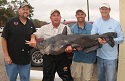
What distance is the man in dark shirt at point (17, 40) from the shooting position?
5.36 meters

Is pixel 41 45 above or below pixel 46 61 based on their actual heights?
above

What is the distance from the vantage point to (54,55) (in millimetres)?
5383

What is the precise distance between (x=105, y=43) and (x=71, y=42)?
677 mm

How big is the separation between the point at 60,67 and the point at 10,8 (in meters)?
56.2

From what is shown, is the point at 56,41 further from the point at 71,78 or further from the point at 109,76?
the point at 109,76

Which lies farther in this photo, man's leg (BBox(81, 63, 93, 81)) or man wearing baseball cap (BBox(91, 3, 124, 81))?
man's leg (BBox(81, 63, 93, 81))

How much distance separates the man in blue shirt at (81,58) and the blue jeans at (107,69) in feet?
0.66

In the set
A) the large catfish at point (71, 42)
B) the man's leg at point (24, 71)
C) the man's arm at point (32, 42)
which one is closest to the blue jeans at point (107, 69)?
the large catfish at point (71, 42)

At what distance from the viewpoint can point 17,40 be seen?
5395 mm

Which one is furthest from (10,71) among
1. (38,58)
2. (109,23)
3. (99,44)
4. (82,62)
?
(38,58)

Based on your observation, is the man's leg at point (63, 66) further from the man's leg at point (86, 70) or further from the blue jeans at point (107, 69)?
the blue jeans at point (107, 69)

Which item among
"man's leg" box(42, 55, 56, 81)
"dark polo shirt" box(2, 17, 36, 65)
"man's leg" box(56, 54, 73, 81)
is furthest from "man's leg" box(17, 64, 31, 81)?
"man's leg" box(56, 54, 73, 81)

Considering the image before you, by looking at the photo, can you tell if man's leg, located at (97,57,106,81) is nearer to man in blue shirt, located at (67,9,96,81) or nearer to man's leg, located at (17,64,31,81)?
man in blue shirt, located at (67,9,96,81)

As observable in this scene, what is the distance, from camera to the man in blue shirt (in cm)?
562
